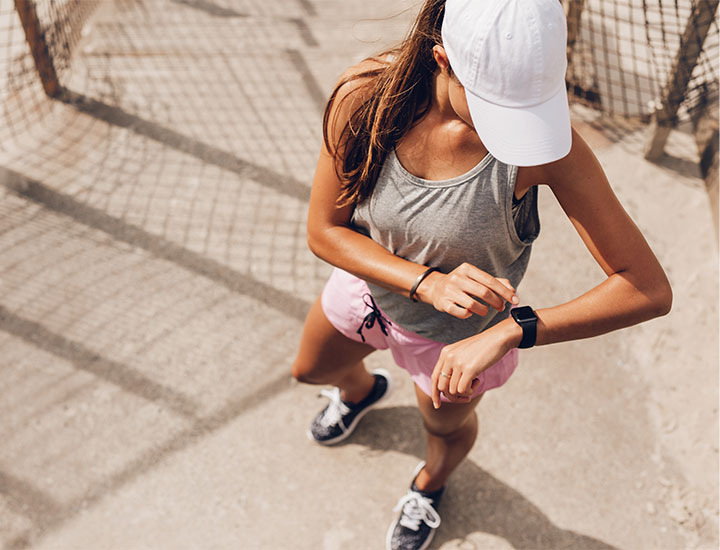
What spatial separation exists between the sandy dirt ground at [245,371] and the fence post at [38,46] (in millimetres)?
117

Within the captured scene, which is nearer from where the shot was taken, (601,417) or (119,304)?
(601,417)

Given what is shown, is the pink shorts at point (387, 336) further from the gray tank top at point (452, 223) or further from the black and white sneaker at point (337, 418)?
the black and white sneaker at point (337, 418)

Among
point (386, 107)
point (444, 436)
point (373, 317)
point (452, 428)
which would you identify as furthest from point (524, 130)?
point (444, 436)

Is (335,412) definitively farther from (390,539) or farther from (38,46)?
(38,46)

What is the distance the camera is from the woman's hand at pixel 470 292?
1.52 meters

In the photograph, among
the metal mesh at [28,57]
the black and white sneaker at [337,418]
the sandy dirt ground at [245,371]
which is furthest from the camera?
the metal mesh at [28,57]

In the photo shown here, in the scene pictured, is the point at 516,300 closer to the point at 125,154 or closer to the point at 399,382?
the point at 399,382

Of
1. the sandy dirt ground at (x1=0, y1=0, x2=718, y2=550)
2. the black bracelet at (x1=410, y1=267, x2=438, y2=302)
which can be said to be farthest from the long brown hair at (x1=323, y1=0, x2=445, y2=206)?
the sandy dirt ground at (x1=0, y1=0, x2=718, y2=550)

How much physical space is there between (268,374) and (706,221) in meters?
2.42

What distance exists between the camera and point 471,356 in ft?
5.19

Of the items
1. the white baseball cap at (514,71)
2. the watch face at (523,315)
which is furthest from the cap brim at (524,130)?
the watch face at (523,315)

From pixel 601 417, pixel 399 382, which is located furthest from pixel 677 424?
pixel 399 382

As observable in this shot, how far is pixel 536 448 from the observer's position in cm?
282

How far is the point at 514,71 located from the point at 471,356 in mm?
648
